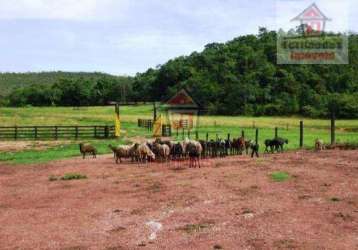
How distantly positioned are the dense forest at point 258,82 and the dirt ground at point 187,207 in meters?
55.4

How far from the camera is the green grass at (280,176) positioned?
17984 millimetres

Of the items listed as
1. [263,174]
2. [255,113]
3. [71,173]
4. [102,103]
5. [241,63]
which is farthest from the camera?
[102,103]

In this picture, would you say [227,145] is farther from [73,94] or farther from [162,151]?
[73,94]

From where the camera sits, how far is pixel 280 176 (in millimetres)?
18469

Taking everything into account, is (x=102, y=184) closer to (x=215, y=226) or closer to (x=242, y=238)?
(x=215, y=226)

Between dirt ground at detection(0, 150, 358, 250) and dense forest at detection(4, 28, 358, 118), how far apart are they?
182 ft

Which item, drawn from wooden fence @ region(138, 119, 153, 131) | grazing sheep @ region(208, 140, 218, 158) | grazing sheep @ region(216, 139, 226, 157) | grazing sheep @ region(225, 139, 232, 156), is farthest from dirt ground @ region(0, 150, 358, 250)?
wooden fence @ region(138, 119, 153, 131)

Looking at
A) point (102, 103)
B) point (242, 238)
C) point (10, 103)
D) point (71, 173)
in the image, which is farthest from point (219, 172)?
point (10, 103)

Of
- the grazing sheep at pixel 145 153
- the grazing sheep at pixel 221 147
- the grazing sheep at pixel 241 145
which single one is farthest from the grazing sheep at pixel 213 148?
the grazing sheep at pixel 145 153

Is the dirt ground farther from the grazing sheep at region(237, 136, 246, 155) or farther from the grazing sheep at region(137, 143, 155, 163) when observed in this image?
the grazing sheep at region(237, 136, 246, 155)

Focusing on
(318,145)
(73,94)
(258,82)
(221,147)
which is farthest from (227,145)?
(73,94)

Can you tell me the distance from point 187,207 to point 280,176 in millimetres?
5606

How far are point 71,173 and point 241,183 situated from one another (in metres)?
7.50

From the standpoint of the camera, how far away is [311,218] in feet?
40.7
